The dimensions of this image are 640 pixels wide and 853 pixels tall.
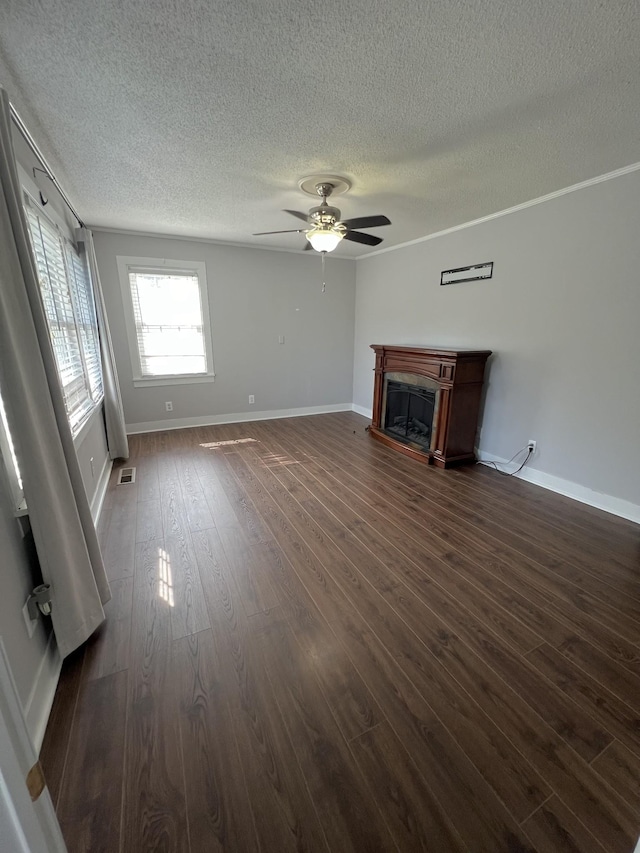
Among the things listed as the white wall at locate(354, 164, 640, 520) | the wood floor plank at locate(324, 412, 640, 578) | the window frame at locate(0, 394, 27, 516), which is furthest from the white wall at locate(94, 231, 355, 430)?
the window frame at locate(0, 394, 27, 516)

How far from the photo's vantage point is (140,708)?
4.33ft

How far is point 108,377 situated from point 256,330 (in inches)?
84.4

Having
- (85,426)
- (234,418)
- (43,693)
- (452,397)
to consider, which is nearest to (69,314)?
(85,426)

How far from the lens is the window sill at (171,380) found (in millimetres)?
4562

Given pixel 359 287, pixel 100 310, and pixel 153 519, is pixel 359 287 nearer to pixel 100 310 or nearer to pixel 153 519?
pixel 100 310

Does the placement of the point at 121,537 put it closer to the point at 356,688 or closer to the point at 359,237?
the point at 356,688

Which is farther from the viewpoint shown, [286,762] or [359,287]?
[359,287]

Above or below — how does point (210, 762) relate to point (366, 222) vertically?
below

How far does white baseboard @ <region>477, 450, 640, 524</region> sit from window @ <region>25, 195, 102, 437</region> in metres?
3.78

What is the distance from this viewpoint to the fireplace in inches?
149

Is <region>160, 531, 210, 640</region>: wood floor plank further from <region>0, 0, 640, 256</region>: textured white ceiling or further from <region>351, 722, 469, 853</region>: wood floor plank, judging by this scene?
<region>0, 0, 640, 256</region>: textured white ceiling

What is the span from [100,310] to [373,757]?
4.10 metres

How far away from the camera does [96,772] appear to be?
3.67ft

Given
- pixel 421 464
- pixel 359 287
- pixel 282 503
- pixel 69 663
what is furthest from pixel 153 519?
pixel 359 287
